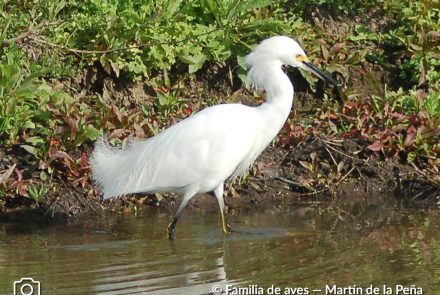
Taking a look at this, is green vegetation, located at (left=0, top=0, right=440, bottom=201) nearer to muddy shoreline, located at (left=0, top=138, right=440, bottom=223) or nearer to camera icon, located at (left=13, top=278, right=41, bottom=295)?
muddy shoreline, located at (left=0, top=138, right=440, bottom=223)

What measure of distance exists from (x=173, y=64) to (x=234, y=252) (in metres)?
3.21

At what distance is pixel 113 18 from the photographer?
9.87 meters

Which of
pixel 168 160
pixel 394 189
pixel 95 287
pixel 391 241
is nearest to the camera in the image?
pixel 95 287

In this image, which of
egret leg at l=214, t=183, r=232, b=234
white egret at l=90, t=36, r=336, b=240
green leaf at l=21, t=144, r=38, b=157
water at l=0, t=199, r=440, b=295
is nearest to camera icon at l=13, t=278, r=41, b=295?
water at l=0, t=199, r=440, b=295

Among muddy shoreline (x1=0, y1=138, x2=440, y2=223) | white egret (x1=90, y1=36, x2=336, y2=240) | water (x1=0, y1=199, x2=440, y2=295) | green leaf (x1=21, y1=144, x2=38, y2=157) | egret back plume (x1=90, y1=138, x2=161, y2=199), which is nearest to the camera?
water (x1=0, y1=199, x2=440, y2=295)

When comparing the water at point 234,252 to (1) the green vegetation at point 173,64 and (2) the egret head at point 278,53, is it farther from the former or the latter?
(2) the egret head at point 278,53

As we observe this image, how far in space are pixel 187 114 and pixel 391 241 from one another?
2.75 meters

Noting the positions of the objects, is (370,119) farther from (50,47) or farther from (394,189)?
(50,47)

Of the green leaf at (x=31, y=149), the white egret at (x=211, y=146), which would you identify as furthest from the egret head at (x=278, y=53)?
the green leaf at (x=31, y=149)

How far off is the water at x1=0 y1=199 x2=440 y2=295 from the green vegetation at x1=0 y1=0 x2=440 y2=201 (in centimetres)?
75

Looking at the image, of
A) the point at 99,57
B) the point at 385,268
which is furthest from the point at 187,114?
the point at 385,268

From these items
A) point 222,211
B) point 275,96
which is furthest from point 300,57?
point 222,211

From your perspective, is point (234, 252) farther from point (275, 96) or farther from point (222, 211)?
point (275, 96)

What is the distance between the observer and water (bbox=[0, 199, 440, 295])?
6566 millimetres
